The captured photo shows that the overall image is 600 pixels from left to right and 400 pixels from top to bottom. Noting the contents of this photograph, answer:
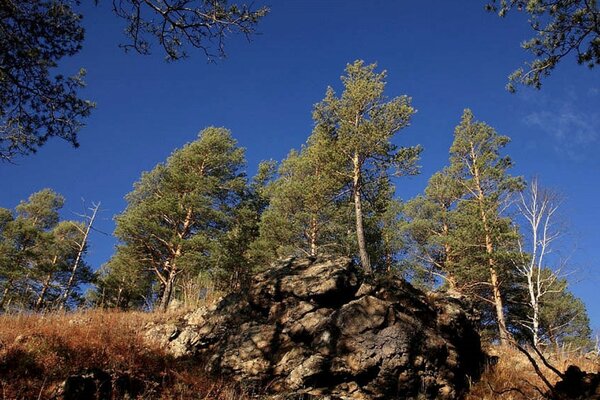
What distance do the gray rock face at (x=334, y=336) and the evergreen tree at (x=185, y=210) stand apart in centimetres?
816

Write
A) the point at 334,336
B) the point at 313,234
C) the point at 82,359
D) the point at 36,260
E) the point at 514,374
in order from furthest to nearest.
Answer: the point at 36,260 < the point at 313,234 < the point at 514,374 < the point at 334,336 < the point at 82,359

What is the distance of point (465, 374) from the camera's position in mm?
7426

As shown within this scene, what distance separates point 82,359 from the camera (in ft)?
19.7

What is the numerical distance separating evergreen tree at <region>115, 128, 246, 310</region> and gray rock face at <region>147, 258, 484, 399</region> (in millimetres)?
8158

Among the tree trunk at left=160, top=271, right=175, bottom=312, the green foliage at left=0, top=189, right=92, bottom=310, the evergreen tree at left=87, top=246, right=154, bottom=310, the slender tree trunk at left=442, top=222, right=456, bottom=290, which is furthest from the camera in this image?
the green foliage at left=0, top=189, right=92, bottom=310

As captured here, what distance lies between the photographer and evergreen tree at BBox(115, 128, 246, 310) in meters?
17.8

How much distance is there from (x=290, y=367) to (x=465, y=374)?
3.53 m

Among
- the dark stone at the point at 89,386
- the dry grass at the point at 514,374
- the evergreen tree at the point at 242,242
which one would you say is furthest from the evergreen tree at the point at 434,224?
the dark stone at the point at 89,386

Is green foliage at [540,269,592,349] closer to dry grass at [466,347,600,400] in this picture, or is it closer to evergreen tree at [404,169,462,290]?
evergreen tree at [404,169,462,290]

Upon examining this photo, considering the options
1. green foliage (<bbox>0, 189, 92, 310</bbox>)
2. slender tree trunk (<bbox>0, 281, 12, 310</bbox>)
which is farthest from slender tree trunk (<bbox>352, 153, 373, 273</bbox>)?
green foliage (<bbox>0, 189, 92, 310</bbox>)

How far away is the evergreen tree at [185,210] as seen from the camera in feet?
58.3

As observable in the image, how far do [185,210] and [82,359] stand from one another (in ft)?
44.0

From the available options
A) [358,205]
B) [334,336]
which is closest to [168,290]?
[358,205]

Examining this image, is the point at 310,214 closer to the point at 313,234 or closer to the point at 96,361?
the point at 313,234
